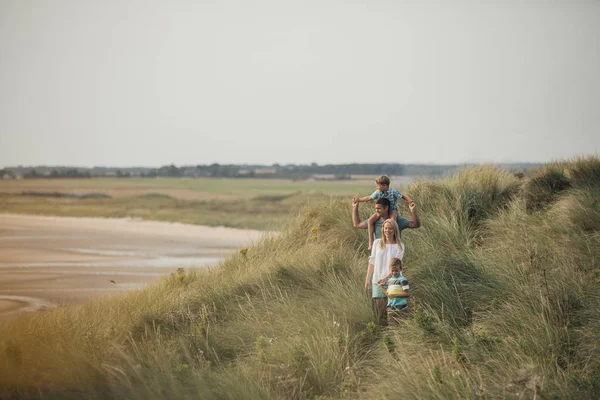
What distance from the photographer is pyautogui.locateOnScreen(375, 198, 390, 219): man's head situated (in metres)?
8.95

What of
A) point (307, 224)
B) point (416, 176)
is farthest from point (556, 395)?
point (416, 176)

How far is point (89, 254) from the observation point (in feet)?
95.3

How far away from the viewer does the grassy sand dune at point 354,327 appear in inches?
270

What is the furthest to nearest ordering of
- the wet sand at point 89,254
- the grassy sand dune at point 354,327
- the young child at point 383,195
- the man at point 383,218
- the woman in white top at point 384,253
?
the wet sand at point 89,254
the young child at point 383,195
the man at point 383,218
the woman in white top at point 384,253
the grassy sand dune at point 354,327

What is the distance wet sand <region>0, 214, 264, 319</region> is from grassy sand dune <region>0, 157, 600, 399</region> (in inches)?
137

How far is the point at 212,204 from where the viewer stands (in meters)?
67.9

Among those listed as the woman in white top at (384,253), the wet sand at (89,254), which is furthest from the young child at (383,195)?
the wet sand at (89,254)

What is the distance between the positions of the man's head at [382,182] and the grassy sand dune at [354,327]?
4.12 feet

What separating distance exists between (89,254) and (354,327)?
74.1 ft

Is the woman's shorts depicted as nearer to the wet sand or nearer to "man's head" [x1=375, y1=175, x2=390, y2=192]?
"man's head" [x1=375, y1=175, x2=390, y2=192]

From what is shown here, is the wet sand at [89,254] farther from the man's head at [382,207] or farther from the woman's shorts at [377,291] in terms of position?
the woman's shorts at [377,291]

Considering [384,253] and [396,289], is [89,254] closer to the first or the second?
[384,253]

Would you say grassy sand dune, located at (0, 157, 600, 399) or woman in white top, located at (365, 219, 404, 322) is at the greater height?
woman in white top, located at (365, 219, 404, 322)

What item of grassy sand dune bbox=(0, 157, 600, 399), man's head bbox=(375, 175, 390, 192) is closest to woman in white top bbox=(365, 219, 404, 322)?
grassy sand dune bbox=(0, 157, 600, 399)
